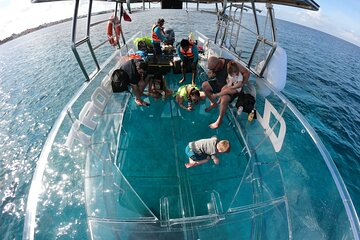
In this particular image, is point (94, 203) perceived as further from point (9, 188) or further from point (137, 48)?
point (137, 48)

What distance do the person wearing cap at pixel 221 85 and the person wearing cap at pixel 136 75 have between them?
139 centimetres

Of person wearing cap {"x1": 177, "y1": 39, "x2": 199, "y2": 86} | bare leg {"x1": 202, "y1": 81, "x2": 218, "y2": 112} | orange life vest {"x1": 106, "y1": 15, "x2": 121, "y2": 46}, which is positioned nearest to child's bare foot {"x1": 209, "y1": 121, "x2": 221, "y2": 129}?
bare leg {"x1": 202, "y1": 81, "x2": 218, "y2": 112}

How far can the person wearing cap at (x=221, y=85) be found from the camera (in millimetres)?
3600

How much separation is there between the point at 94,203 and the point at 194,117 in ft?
7.93

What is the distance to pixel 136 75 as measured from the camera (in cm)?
397

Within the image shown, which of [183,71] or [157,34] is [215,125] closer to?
[183,71]

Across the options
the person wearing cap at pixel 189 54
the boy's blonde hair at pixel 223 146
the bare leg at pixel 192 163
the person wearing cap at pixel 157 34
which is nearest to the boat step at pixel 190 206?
the bare leg at pixel 192 163

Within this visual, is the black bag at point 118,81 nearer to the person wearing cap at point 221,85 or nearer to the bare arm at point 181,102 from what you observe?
the bare arm at point 181,102

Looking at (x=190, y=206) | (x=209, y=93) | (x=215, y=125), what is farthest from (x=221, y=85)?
(x=190, y=206)

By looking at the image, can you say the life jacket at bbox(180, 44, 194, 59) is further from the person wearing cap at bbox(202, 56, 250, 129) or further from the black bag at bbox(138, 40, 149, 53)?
the black bag at bbox(138, 40, 149, 53)

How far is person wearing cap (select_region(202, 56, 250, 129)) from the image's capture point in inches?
142

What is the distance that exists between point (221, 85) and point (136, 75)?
1783 mm

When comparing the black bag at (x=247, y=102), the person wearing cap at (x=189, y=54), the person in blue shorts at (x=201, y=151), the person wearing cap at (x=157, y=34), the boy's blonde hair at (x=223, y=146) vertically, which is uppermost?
the person wearing cap at (x=157, y=34)

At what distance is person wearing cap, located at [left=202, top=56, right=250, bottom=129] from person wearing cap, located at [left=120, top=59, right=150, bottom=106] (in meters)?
1.39
